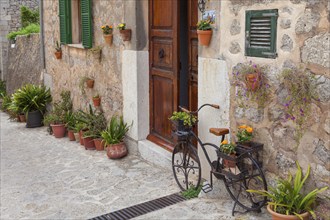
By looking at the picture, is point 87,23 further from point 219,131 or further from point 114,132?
point 219,131

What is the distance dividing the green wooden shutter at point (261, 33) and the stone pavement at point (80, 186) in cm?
156

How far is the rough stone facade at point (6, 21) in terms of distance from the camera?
1555cm

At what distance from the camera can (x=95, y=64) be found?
764 centimetres

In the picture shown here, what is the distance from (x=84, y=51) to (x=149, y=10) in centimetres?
228

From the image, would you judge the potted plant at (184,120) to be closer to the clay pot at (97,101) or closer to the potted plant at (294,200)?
the potted plant at (294,200)

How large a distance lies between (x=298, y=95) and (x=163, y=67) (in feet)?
8.93

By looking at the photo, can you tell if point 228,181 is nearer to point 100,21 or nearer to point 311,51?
point 311,51

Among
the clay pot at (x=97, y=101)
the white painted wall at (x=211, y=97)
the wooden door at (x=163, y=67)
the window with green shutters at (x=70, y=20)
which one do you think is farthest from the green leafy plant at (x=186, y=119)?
the window with green shutters at (x=70, y=20)

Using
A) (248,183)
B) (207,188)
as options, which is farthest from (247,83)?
(207,188)

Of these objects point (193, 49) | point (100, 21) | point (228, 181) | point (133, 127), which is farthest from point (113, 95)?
point (228, 181)

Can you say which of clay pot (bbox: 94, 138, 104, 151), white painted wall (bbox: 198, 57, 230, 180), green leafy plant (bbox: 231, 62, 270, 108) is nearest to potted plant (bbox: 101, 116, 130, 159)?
clay pot (bbox: 94, 138, 104, 151)

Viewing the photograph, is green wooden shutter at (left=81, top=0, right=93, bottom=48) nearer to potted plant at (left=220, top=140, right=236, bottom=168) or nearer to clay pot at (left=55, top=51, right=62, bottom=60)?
clay pot at (left=55, top=51, right=62, bottom=60)

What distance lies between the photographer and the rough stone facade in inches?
612

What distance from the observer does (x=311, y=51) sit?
3543mm
